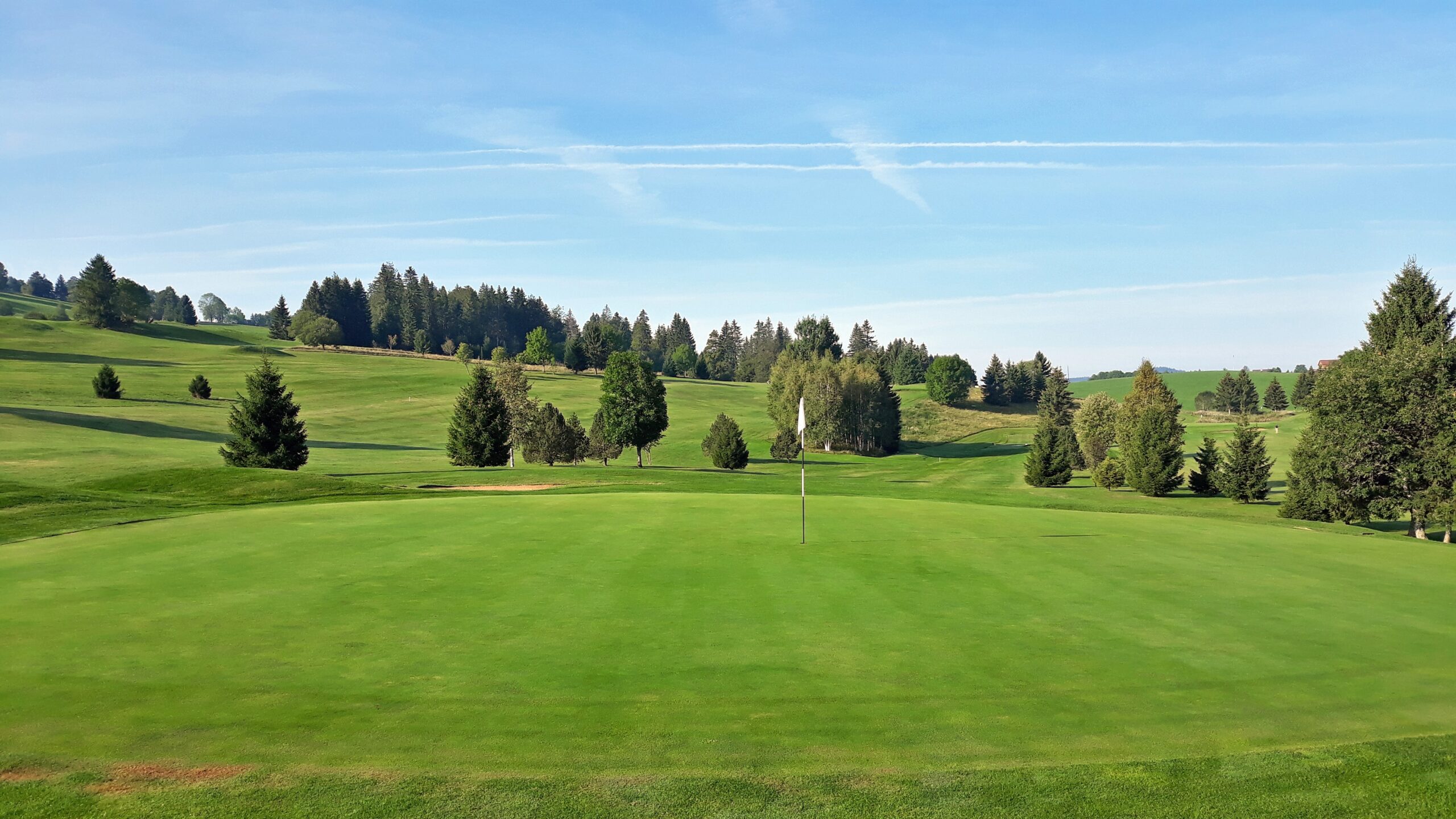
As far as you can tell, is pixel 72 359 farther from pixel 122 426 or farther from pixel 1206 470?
pixel 1206 470

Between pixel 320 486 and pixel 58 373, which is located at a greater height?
pixel 58 373

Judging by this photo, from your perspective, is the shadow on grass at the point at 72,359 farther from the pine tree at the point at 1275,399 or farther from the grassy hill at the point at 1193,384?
the pine tree at the point at 1275,399

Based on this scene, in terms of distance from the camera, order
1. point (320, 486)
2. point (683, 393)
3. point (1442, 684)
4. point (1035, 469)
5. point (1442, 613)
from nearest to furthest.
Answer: point (1442, 684)
point (1442, 613)
point (320, 486)
point (1035, 469)
point (683, 393)

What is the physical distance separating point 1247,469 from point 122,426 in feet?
240

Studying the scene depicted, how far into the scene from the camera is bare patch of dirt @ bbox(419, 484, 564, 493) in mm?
32844

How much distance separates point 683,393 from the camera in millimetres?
134375

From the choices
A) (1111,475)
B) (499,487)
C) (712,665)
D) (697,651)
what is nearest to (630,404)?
(499,487)

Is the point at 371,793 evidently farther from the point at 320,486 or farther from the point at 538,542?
the point at 320,486

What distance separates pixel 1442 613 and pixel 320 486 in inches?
1259

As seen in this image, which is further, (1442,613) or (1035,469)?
(1035,469)

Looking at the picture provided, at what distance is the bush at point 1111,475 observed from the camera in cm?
4828

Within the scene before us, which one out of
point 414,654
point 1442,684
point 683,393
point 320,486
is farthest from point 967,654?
point 683,393

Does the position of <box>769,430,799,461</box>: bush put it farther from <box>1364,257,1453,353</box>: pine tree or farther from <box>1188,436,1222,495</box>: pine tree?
<box>1364,257,1453,353</box>: pine tree

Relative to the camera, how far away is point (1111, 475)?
160 feet
